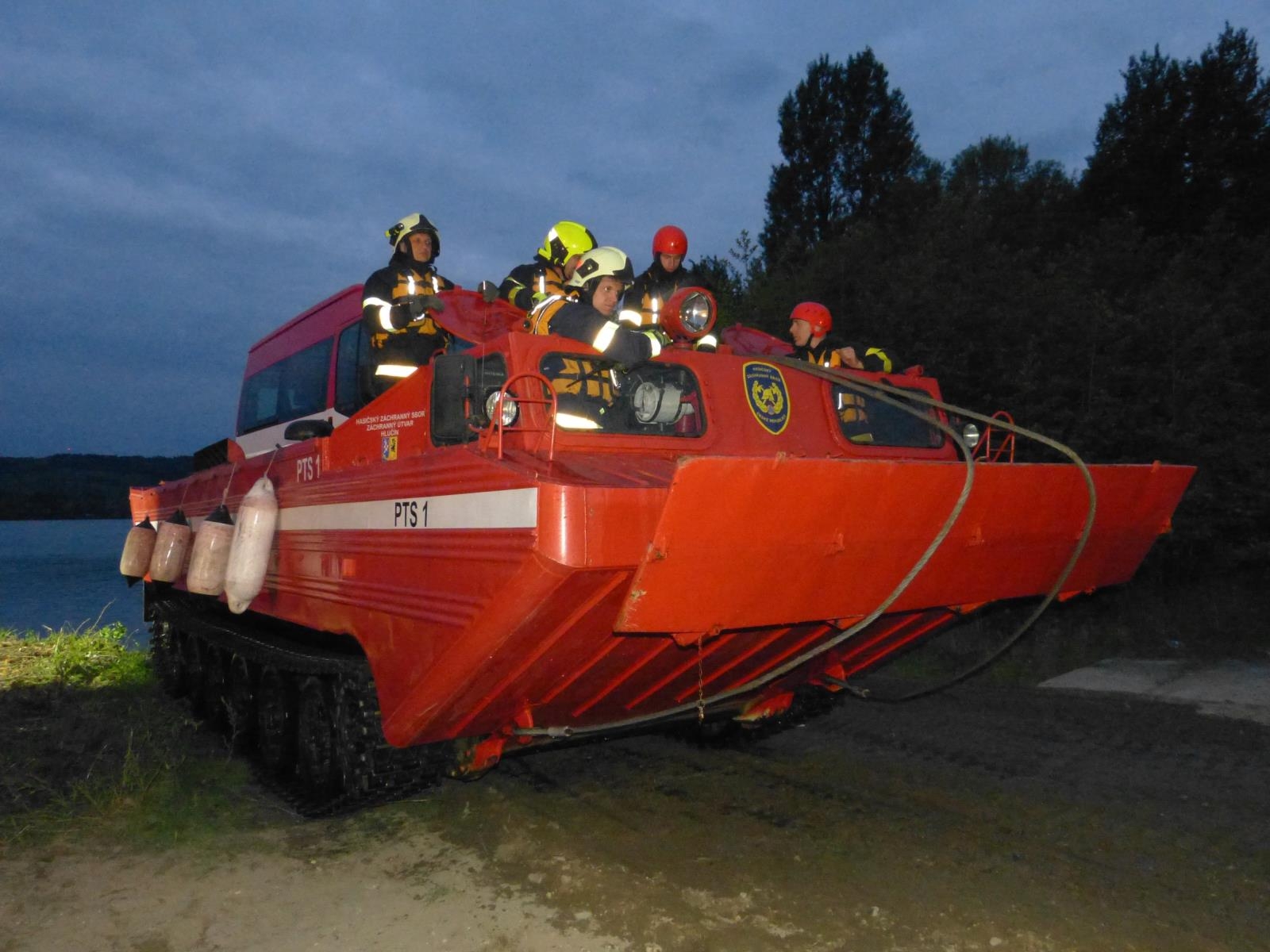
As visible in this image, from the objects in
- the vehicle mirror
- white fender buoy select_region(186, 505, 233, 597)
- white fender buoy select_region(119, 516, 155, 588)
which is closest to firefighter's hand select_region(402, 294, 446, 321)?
the vehicle mirror

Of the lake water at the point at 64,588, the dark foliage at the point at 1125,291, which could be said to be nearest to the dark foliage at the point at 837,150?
the dark foliage at the point at 1125,291

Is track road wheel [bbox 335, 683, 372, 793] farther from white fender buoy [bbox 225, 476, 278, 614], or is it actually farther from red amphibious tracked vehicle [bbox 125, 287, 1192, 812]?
white fender buoy [bbox 225, 476, 278, 614]

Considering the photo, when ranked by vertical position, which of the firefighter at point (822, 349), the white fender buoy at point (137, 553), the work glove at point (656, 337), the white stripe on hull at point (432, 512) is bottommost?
the white fender buoy at point (137, 553)

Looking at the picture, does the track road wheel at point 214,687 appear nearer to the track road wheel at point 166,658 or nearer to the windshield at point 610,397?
the track road wheel at point 166,658

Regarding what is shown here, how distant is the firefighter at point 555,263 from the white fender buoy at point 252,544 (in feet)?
5.75

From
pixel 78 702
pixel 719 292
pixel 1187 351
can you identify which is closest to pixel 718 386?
pixel 78 702

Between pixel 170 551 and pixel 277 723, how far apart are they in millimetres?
2122

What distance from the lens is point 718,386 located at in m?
4.54

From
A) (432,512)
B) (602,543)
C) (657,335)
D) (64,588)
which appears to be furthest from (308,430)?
(64,588)

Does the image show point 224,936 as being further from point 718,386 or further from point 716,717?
point 718,386

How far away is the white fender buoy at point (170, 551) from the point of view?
23.5ft

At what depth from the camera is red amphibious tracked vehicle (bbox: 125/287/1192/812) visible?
323 centimetres

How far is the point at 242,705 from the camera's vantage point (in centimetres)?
638

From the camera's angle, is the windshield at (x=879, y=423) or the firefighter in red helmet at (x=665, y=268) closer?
the windshield at (x=879, y=423)
